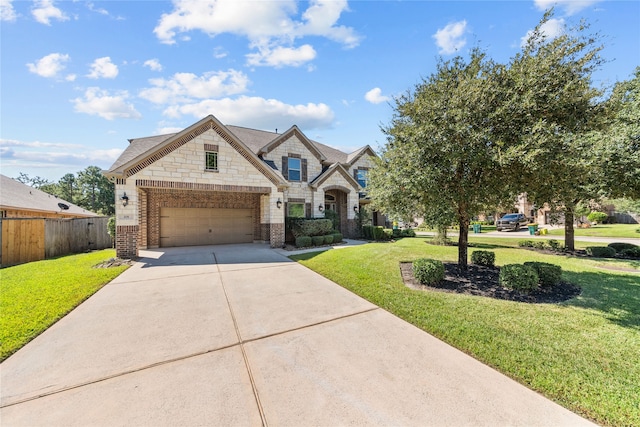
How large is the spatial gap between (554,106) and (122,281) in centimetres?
1198

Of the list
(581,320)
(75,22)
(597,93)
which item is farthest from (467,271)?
(75,22)

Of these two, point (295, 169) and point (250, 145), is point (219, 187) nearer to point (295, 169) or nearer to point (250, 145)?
point (250, 145)

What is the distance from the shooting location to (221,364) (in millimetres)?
3299

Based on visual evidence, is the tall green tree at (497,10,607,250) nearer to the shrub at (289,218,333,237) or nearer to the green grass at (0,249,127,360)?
the green grass at (0,249,127,360)

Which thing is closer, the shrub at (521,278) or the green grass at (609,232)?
the shrub at (521,278)

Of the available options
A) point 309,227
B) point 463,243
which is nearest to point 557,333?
point 463,243

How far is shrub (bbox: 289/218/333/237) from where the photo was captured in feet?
48.7

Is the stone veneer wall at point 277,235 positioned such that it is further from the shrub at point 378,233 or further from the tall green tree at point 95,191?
the tall green tree at point 95,191

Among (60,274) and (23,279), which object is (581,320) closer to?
(60,274)

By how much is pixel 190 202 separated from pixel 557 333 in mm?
15899


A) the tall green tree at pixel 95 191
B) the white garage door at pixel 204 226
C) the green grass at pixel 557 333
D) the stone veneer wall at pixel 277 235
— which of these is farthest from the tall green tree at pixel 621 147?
the tall green tree at pixel 95 191

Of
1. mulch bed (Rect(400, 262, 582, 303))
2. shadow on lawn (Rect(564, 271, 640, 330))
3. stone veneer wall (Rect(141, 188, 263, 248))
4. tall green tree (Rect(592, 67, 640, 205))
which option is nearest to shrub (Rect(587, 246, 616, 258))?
tall green tree (Rect(592, 67, 640, 205))

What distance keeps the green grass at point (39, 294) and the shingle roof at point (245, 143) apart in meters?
4.40

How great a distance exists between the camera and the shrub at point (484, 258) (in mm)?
8180
